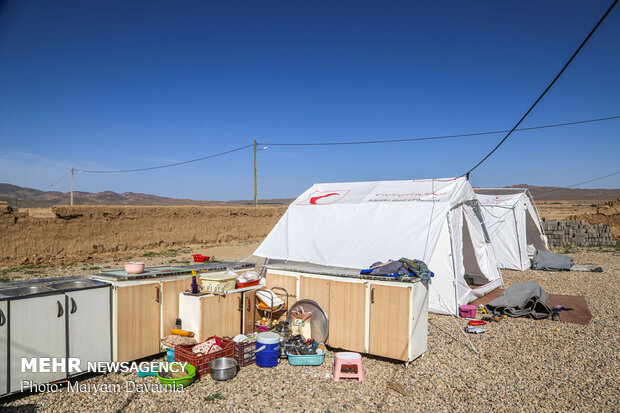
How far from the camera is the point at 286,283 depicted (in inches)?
257

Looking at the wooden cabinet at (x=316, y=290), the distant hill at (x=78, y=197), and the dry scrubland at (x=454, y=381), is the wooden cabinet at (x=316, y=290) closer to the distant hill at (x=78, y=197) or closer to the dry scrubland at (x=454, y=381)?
the dry scrubland at (x=454, y=381)

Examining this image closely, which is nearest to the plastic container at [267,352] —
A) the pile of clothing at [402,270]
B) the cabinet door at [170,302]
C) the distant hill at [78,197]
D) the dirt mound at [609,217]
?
the cabinet door at [170,302]

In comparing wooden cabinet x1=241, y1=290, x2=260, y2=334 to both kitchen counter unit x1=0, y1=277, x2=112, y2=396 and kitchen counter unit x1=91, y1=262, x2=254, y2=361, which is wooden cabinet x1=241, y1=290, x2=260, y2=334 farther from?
kitchen counter unit x1=0, y1=277, x2=112, y2=396

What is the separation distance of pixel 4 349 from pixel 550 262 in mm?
15437

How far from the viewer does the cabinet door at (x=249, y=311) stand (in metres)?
6.12

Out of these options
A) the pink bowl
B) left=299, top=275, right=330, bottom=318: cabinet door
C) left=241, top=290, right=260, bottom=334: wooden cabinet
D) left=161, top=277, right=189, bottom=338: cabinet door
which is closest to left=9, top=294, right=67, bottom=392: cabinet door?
the pink bowl

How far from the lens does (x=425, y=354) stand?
594 centimetres

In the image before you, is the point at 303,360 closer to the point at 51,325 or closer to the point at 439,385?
the point at 439,385

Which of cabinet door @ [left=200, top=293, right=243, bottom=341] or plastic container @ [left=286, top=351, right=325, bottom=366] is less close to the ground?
cabinet door @ [left=200, top=293, right=243, bottom=341]

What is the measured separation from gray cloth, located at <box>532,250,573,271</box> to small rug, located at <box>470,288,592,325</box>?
447 centimetres

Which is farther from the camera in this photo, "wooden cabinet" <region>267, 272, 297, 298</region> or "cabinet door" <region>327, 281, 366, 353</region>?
"wooden cabinet" <region>267, 272, 297, 298</region>

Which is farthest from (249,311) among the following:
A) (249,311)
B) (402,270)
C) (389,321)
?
(402,270)

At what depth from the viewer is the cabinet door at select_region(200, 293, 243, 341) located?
18.1ft

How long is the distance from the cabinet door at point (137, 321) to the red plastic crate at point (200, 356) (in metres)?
0.50
